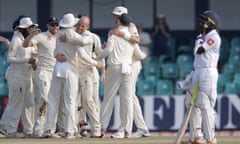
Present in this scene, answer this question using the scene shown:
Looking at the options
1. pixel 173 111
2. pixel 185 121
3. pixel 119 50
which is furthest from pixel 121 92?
pixel 173 111

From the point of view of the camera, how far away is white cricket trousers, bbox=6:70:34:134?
22172mm

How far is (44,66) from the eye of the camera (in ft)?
72.4

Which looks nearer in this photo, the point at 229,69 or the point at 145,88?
the point at 145,88

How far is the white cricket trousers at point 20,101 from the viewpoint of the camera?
2217cm

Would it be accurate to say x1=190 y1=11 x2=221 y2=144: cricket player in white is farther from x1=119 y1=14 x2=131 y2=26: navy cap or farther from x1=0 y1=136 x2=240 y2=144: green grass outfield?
x1=119 y1=14 x2=131 y2=26: navy cap

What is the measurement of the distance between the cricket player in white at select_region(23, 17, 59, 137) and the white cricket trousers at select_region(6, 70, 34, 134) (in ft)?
0.78

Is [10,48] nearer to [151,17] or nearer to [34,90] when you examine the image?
[34,90]

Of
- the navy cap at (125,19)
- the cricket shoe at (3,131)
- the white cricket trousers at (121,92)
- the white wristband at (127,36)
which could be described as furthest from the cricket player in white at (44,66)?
the white wristband at (127,36)

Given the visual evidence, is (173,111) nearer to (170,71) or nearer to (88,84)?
(170,71)

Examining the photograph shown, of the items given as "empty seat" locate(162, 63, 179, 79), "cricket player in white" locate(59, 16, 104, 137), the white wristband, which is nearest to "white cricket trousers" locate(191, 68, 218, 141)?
the white wristband

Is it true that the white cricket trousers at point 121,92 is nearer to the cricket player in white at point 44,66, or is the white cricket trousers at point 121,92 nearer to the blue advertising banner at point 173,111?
the cricket player in white at point 44,66

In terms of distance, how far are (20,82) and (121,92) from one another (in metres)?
1.97

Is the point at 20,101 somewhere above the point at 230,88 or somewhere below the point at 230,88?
below

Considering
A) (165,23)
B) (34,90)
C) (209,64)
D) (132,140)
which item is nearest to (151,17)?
(165,23)
